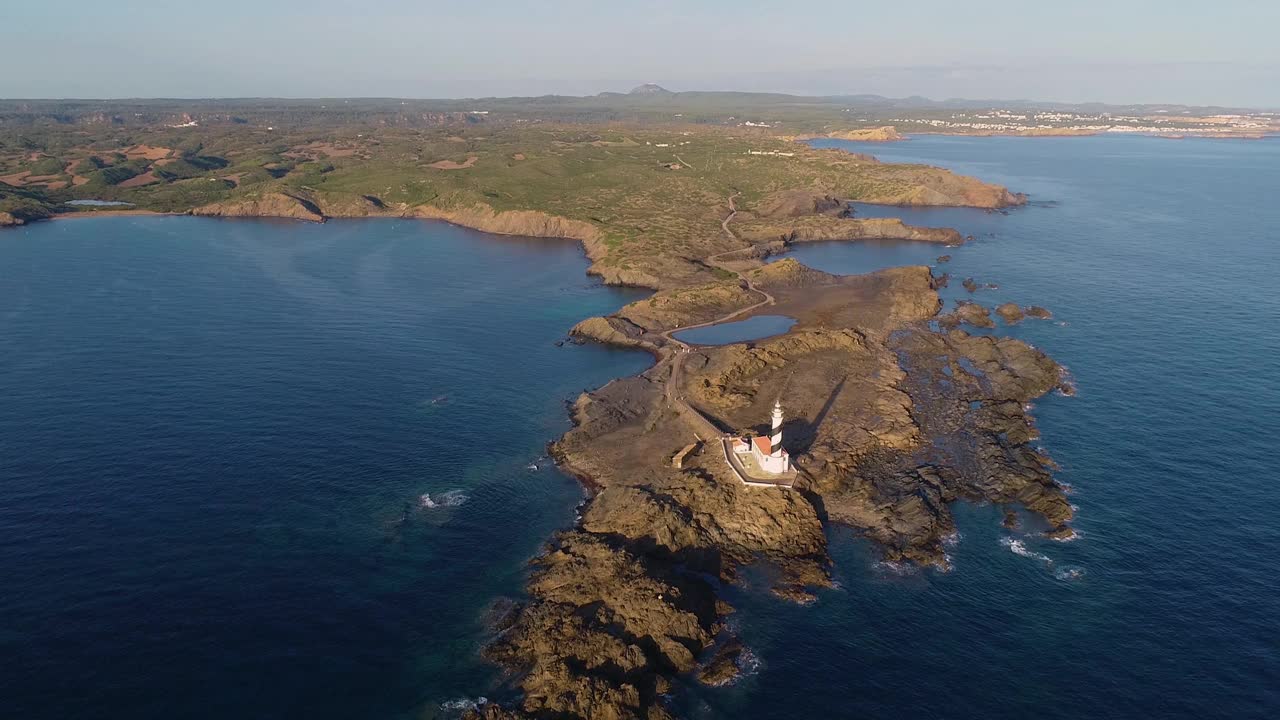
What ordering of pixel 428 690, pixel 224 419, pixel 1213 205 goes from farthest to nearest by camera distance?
pixel 1213 205, pixel 224 419, pixel 428 690

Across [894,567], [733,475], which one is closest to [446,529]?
[733,475]

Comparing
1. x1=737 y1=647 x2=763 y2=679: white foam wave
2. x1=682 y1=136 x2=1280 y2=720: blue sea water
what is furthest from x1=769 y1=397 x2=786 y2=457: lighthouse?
x1=737 y1=647 x2=763 y2=679: white foam wave

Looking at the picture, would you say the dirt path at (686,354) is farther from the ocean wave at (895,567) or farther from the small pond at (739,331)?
the ocean wave at (895,567)

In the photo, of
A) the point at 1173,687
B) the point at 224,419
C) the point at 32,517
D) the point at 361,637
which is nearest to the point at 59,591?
the point at 32,517

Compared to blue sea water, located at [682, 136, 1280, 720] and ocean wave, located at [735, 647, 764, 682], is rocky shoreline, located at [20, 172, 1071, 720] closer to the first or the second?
ocean wave, located at [735, 647, 764, 682]

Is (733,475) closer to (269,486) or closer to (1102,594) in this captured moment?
(1102,594)

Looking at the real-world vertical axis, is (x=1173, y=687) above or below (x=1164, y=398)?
below

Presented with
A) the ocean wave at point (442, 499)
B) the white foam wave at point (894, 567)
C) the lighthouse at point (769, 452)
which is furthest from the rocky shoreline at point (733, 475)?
the ocean wave at point (442, 499)

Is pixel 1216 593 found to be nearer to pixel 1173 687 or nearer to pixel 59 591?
pixel 1173 687
